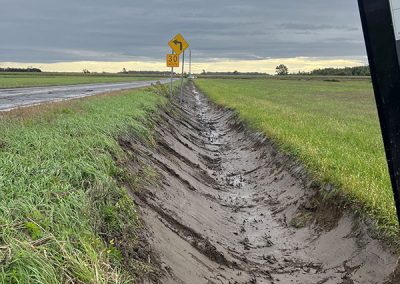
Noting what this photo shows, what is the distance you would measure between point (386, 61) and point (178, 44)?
2136cm

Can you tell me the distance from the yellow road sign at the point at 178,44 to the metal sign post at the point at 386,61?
68.9 feet

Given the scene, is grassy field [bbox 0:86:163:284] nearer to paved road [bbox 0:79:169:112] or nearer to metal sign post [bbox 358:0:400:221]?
metal sign post [bbox 358:0:400:221]

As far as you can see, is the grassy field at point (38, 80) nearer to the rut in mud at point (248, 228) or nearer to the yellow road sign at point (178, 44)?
the yellow road sign at point (178, 44)

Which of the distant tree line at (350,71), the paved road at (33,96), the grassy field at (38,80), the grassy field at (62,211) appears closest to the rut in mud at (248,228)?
the grassy field at (62,211)

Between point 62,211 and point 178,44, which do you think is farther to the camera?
point 178,44

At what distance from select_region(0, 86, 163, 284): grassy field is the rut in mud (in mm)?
537

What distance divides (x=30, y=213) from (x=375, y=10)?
3084 millimetres

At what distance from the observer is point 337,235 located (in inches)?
232

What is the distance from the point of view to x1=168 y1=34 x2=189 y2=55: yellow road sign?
23281 mm

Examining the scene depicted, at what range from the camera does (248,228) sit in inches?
291

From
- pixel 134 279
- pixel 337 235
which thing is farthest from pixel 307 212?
pixel 134 279

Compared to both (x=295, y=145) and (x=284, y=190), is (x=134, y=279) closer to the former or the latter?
(x=284, y=190)

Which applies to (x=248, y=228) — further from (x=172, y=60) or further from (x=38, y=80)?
(x=38, y=80)

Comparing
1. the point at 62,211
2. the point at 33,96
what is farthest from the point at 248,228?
the point at 33,96
